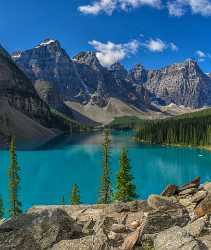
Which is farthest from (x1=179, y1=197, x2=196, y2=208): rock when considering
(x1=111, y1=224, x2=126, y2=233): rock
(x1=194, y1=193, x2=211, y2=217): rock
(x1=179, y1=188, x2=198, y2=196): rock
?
(x1=111, y1=224, x2=126, y2=233): rock

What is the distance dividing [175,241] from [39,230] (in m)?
6.88

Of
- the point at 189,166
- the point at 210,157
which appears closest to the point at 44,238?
the point at 189,166

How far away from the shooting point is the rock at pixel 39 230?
17.7 meters

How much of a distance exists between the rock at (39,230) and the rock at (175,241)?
493 centimetres

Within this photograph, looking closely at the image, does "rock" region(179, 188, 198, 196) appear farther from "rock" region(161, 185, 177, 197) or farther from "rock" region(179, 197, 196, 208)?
"rock" region(179, 197, 196, 208)

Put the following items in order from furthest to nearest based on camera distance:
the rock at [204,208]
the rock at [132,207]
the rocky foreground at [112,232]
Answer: the rock at [132,207]
the rock at [204,208]
the rocky foreground at [112,232]

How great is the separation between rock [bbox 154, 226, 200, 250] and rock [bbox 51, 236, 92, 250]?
304 cm

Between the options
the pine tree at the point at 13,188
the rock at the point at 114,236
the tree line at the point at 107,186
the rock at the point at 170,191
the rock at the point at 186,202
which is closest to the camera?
the rock at the point at 114,236

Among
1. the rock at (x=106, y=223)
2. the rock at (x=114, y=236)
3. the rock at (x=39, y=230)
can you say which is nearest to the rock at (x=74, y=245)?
Answer: the rock at (x=39, y=230)

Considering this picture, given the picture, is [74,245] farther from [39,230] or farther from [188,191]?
[188,191]

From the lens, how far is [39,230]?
60.1 ft

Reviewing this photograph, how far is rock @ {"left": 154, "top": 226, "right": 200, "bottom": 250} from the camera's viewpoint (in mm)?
14898

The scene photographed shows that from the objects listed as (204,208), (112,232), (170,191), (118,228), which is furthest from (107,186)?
(112,232)

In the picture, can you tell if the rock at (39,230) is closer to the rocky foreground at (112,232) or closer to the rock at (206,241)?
the rocky foreground at (112,232)
